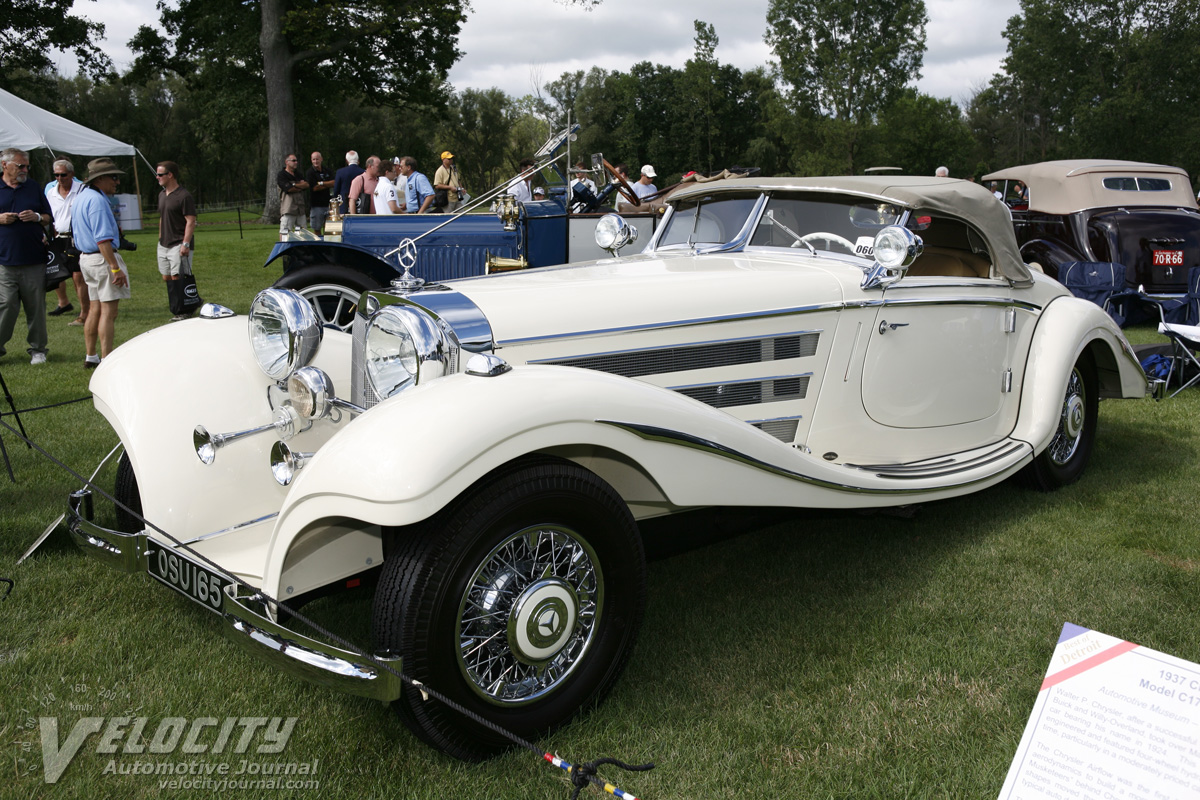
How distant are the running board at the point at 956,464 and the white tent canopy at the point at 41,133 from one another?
54.4ft

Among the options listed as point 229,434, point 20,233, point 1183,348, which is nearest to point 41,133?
point 20,233

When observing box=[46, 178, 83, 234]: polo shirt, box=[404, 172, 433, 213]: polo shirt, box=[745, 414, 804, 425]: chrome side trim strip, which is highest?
box=[404, 172, 433, 213]: polo shirt

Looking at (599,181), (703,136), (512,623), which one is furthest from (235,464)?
(703,136)

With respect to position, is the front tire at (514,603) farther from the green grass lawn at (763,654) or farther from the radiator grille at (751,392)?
the radiator grille at (751,392)

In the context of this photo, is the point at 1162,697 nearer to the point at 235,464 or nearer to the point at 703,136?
the point at 235,464

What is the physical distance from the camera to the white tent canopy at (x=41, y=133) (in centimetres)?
1536

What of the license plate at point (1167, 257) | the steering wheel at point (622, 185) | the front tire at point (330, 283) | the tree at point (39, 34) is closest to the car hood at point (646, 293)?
the front tire at point (330, 283)

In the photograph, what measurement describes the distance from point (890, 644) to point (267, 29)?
25898 mm

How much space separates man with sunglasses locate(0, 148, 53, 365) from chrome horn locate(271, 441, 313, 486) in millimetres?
6429

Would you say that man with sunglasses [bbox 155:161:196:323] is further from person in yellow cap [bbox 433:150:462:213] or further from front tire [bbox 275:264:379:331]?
person in yellow cap [bbox 433:150:462:213]

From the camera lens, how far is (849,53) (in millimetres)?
48156

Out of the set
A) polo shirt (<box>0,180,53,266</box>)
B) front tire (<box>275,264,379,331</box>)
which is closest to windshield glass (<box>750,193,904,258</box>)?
front tire (<box>275,264,379,331</box>)

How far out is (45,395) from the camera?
6930 mm

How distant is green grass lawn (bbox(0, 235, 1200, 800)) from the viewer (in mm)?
2494
